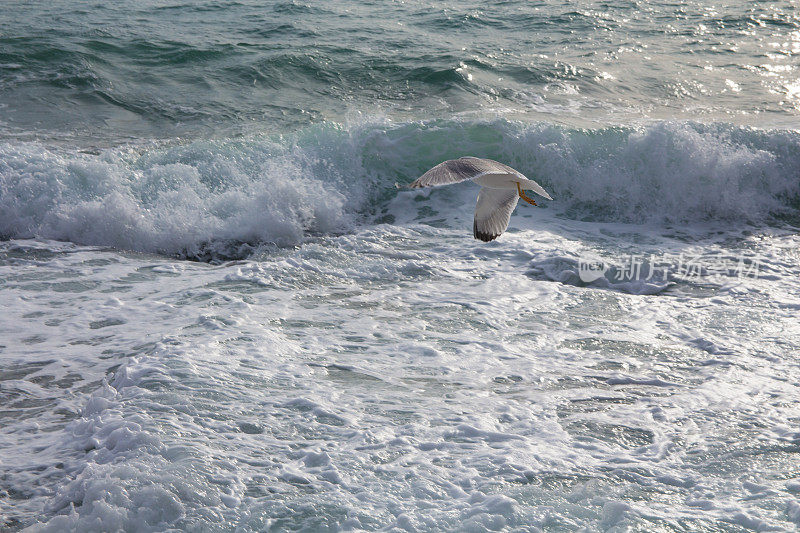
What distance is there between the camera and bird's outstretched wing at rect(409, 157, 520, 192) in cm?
385

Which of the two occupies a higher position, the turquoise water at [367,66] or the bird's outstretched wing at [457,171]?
the bird's outstretched wing at [457,171]

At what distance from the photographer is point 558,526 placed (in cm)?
369

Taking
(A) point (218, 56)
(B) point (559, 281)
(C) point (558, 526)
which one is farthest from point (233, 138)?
(C) point (558, 526)

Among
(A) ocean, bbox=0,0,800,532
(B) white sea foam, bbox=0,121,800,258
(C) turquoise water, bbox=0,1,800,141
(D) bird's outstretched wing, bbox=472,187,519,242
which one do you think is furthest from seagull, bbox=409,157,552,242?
(C) turquoise water, bbox=0,1,800,141

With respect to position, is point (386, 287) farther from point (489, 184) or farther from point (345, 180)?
point (345, 180)

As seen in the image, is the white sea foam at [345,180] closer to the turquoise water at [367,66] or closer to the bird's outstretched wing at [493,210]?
the turquoise water at [367,66]

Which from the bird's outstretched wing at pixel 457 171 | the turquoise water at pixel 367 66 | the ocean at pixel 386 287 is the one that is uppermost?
the bird's outstretched wing at pixel 457 171

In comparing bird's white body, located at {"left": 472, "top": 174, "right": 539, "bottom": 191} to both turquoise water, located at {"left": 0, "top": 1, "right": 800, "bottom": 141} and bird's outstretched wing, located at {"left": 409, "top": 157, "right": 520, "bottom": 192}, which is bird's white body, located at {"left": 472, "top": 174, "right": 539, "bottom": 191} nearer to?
A: bird's outstretched wing, located at {"left": 409, "top": 157, "right": 520, "bottom": 192}

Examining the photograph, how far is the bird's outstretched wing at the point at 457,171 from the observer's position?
3.85m

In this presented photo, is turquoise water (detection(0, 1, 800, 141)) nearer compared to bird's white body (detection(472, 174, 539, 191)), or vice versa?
bird's white body (detection(472, 174, 539, 191))

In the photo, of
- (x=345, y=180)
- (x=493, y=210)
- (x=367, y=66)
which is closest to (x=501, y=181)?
(x=493, y=210)

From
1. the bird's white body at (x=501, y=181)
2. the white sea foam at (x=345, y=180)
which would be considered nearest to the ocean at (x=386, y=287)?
the white sea foam at (x=345, y=180)

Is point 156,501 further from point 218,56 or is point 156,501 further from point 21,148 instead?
point 218,56

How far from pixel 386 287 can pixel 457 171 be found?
2697mm
